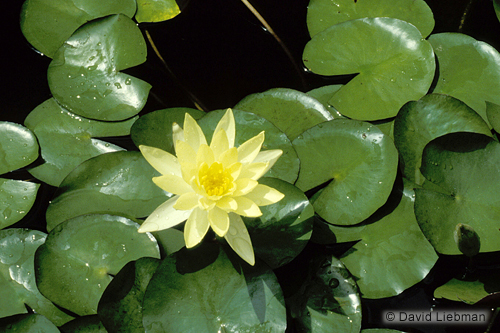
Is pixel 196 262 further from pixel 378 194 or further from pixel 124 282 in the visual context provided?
pixel 378 194

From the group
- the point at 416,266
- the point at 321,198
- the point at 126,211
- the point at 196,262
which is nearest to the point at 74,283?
the point at 126,211

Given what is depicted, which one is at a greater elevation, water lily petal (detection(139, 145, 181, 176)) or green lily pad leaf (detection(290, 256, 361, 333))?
water lily petal (detection(139, 145, 181, 176))

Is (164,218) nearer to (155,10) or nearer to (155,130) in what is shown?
(155,130)

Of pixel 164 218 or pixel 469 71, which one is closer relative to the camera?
pixel 164 218

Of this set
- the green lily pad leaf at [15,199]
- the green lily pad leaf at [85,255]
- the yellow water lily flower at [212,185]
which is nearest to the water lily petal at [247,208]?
the yellow water lily flower at [212,185]

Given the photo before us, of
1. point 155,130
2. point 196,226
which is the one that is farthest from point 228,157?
point 155,130

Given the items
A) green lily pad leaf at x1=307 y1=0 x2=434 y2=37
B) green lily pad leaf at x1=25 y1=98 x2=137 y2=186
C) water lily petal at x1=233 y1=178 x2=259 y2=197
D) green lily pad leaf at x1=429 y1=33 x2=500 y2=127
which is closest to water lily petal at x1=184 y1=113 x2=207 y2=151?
water lily petal at x1=233 y1=178 x2=259 y2=197

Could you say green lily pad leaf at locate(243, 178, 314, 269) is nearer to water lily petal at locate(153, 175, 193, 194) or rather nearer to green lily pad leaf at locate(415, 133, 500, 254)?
water lily petal at locate(153, 175, 193, 194)
